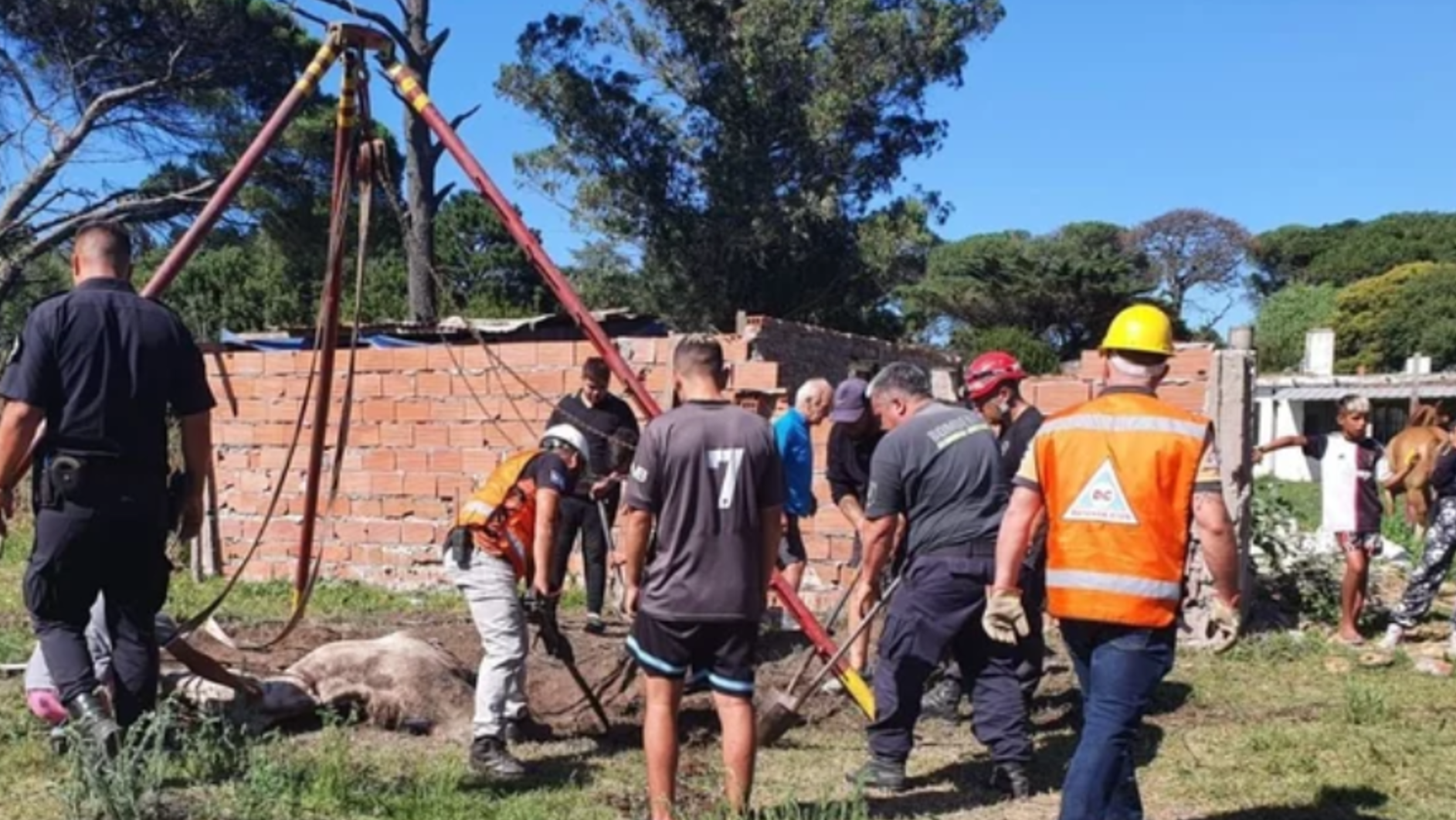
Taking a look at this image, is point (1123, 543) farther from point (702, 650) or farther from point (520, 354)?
point (520, 354)

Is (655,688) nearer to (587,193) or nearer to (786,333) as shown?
(786,333)

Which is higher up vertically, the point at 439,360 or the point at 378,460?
the point at 439,360

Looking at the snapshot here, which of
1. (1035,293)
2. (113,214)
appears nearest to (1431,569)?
(113,214)

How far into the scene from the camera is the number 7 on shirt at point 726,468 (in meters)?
4.80

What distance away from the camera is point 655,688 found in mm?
4809

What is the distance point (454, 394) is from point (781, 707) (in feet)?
18.9

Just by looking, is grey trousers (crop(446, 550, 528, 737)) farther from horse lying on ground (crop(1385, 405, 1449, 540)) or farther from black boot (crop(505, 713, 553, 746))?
horse lying on ground (crop(1385, 405, 1449, 540))

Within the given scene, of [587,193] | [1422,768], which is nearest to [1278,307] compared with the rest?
[587,193]

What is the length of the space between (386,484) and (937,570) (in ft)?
22.5

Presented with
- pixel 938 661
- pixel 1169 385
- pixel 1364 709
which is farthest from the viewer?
pixel 1169 385

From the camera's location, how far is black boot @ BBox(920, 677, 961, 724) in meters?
7.10

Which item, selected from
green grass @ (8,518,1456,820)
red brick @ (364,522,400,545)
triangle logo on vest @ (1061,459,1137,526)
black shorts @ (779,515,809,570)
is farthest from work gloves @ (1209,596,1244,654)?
red brick @ (364,522,400,545)

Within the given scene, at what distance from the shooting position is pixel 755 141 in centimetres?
2827

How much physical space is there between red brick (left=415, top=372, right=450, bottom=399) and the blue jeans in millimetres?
7766
